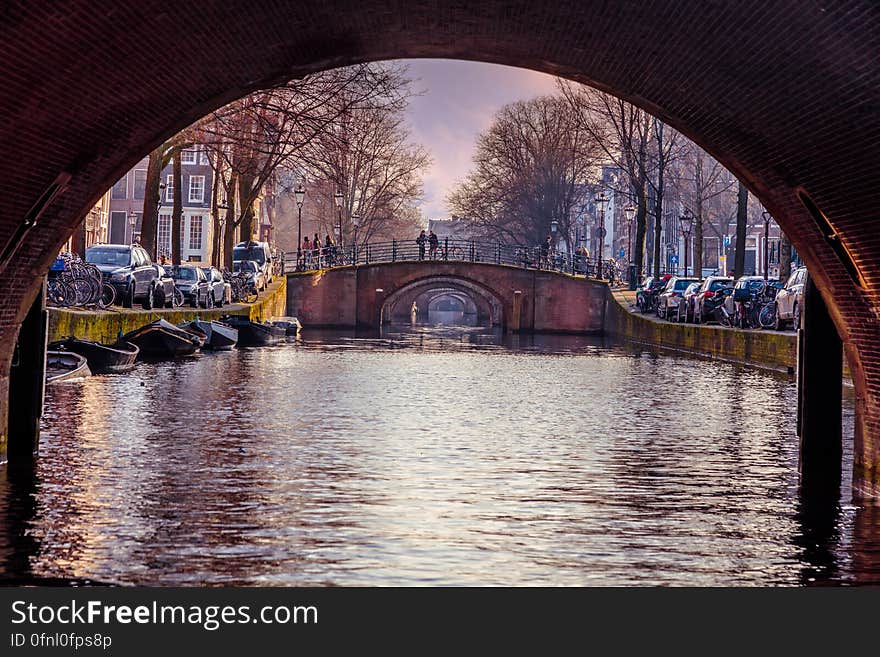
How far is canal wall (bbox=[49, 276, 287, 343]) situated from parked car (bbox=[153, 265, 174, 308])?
44 centimetres

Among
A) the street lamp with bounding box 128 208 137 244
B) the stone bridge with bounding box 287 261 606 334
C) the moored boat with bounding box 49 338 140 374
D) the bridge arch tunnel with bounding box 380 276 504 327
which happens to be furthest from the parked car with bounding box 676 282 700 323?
the street lamp with bounding box 128 208 137 244

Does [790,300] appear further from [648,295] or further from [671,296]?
[648,295]

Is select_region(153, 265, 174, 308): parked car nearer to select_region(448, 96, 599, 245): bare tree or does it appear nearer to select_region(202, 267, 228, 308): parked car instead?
select_region(202, 267, 228, 308): parked car

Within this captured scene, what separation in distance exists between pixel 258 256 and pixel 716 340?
25.4 meters

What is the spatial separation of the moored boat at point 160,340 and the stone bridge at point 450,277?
25.4 meters

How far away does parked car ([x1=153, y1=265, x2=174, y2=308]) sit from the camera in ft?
111

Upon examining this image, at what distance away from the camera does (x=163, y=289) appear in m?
34.2

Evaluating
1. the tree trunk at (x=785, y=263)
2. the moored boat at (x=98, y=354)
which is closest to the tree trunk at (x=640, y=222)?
the tree trunk at (x=785, y=263)

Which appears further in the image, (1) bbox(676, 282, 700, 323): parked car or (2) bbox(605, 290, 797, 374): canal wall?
(1) bbox(676, 282, 700, 323): parked car

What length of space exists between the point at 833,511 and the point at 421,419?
716 centimetres

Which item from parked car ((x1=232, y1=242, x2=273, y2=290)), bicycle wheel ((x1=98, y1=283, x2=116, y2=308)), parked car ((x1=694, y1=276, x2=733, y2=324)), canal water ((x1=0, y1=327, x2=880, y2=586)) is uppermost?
parked car ((x1=232, y1=242, x2=273, y2=290))

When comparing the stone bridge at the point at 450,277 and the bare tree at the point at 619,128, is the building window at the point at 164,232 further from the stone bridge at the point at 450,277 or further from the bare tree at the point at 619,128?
the bare tree at the point at 619,128

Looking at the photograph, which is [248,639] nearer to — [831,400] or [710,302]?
[831,400]

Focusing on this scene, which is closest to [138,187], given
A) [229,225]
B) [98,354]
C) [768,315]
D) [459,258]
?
[459,258]
